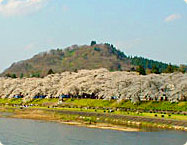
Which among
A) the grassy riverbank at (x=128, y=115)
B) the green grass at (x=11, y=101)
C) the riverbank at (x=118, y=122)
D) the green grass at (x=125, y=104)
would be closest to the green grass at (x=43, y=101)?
the green grass at (x=125, y=104)

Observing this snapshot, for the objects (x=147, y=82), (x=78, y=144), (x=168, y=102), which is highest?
(x=147, y=82)

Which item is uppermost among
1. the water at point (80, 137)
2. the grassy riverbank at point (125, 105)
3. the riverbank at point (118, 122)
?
the grassy riverbank at point (125, 105)

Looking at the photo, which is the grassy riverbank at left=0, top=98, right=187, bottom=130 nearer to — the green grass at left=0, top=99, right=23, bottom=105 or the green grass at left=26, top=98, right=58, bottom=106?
the green grass at left=26, top=98, right=58, bottom=106

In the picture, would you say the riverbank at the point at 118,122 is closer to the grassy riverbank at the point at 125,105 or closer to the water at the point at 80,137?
the water at the point at 80,137

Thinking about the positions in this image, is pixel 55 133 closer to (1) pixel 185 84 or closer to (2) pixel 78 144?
(2) pixel 78 144

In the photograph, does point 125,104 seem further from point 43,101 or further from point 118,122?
point 43,101

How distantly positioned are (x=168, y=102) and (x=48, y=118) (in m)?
20.5

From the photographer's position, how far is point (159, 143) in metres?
33.0

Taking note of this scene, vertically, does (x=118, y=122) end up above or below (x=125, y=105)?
below

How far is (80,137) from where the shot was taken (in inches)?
1405

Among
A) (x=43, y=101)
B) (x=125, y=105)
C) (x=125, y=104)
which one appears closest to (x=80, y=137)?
(x=125, y=105)

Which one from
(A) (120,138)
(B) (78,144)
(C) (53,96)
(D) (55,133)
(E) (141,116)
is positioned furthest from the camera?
(C) (53,96)

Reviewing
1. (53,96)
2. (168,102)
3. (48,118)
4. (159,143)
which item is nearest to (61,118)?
(48,118)

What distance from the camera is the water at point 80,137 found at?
108 feet
